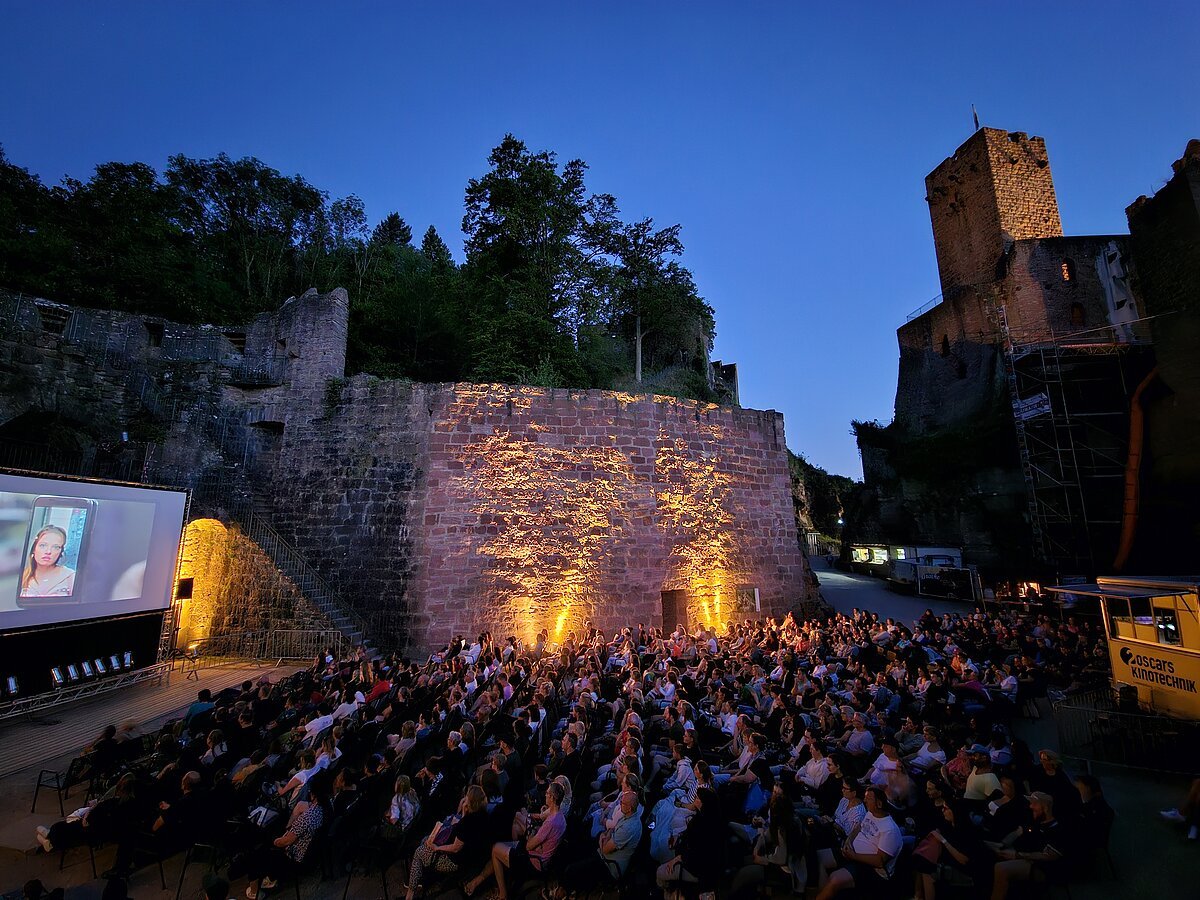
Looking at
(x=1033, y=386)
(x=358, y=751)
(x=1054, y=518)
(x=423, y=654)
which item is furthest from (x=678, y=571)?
(x=1033, y=386)

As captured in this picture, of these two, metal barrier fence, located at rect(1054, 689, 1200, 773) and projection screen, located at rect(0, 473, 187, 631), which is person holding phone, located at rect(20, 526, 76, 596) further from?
metal barrier fence, located at rect(1054, 689, 1200, 773)

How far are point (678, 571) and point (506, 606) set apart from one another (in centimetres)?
429

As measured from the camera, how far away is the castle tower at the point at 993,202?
22672 millimetres

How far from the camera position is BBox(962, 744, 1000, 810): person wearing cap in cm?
459

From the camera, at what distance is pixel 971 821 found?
4176 mm

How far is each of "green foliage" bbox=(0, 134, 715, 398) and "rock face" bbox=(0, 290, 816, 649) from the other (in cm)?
322

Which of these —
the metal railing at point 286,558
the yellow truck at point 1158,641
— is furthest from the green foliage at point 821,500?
the metal railing at point 286,558

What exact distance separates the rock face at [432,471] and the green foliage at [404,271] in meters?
3.22

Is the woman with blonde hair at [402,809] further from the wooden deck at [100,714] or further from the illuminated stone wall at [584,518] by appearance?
the illuminated stone wall at [584,518]

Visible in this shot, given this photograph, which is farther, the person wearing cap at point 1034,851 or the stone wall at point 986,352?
the stone wall at point 986,352

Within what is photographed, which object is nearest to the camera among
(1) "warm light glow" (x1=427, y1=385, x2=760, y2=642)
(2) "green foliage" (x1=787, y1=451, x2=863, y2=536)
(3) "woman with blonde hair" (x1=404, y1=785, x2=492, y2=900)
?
(3) "woman with blonde hair" (x1=404, y1=785, x2=492, y2=900)

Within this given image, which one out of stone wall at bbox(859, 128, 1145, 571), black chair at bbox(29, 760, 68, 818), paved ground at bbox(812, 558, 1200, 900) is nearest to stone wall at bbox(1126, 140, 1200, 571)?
stone wall at bbox(859, 128, 1145, 571)

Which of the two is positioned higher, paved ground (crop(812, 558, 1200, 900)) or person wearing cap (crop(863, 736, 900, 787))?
person wearing cap (crop(863, 736, 900, 787))

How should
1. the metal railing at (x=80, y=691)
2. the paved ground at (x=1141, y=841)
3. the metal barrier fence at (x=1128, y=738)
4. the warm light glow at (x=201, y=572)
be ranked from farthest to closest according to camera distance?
the warm light glow at (x=201, y=572) → the metal railing at (x=80, y=691) → the metal barrier fence at (x=1128, y=738) → the paved ground at (x=1141, y=841)
